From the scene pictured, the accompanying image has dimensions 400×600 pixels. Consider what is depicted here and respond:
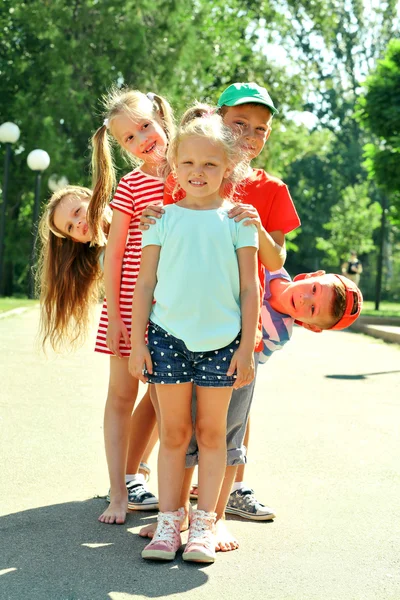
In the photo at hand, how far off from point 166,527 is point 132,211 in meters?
1.37

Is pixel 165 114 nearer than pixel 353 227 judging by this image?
Yes

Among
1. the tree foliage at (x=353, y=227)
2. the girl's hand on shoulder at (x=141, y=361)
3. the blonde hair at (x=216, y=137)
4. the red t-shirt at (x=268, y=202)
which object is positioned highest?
the tree foliage at (x=353, y=227)

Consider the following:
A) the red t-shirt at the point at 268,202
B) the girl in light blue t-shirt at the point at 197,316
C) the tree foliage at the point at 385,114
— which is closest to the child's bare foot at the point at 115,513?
the girl in light blue t-shirt at the point at 197,316

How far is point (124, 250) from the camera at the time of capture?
173 inches

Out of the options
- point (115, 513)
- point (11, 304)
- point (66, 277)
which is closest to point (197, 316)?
point (115, 513)

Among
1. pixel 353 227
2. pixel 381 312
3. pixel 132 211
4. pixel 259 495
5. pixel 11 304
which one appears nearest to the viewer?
pixel 132 211

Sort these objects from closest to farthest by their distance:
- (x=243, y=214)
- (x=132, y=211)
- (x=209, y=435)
→ 1. (x=243, y=214)
2. (x=209, y=435)
3. (x=132, y=211)

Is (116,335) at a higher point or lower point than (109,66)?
lower

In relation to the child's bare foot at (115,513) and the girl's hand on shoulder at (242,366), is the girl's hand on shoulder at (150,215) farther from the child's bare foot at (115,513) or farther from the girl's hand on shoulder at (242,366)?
the child's bare foot at (115,513)

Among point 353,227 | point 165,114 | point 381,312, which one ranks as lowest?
point 381,312

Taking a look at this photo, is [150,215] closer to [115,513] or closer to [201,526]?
[201,526]

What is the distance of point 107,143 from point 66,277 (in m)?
0.71

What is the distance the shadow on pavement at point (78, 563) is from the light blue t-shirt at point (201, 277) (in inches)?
→ 32.7

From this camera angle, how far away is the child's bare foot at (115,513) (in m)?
4.30
